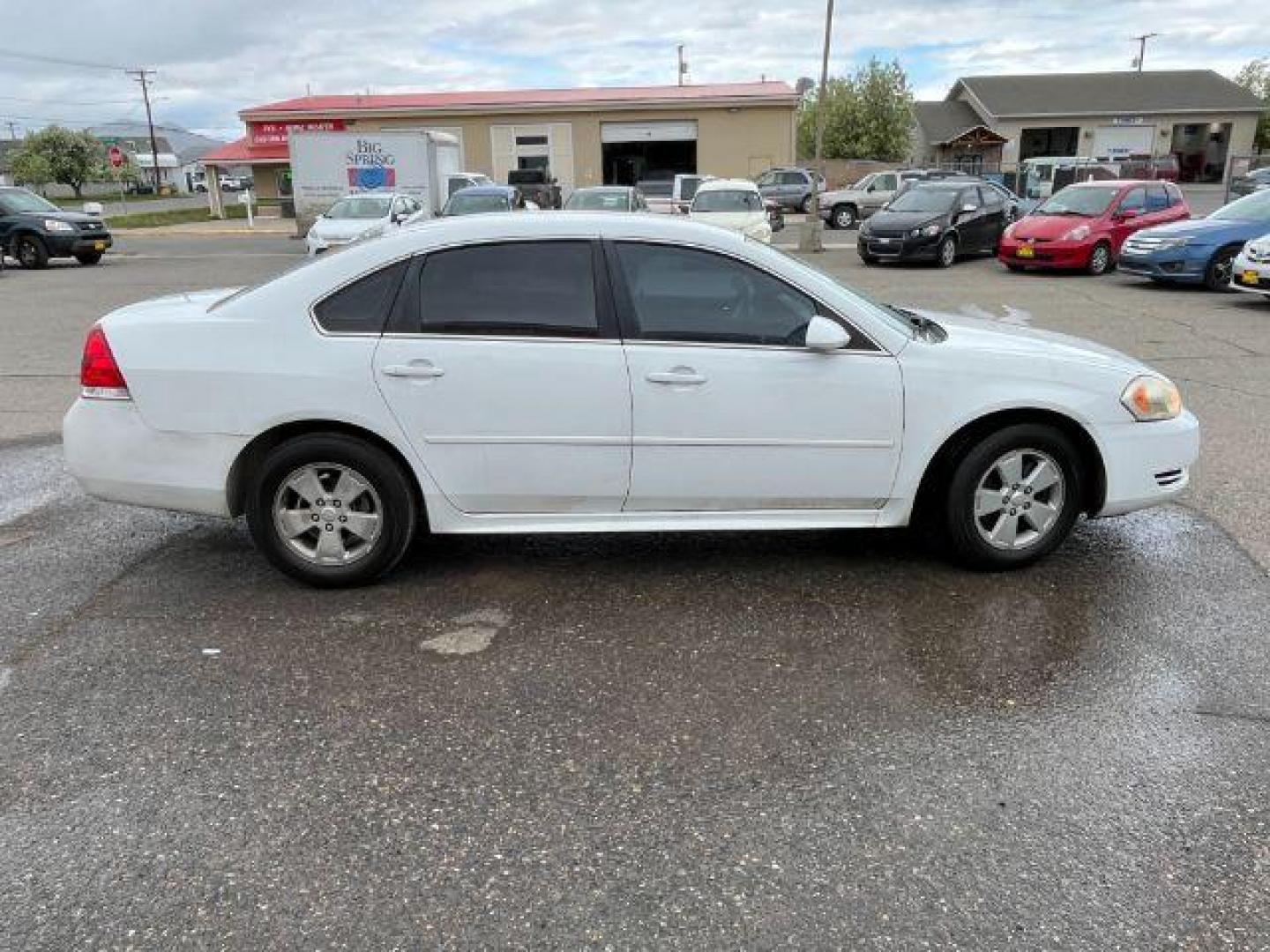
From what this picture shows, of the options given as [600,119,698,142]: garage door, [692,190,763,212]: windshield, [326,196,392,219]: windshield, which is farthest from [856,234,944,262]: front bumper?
[600,119,698,142]: garage door

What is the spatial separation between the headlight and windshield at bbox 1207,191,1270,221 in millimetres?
12444

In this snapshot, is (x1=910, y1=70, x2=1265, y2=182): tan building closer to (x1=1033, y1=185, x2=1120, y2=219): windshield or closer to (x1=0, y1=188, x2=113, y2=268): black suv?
(x1=1033, y1=185, x2=1120, y2=219): windshield

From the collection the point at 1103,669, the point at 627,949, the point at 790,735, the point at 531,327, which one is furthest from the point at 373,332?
the point at 1103,669

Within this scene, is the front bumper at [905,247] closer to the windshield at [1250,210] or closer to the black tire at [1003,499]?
the windshield at [1250,210]

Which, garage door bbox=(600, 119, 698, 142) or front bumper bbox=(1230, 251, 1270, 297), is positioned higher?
garage door bbox=(600, 119, 698, 142)

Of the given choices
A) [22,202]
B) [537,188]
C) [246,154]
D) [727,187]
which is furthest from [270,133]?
[727,187]

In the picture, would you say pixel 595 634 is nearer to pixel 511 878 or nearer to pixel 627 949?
pixel 511 878

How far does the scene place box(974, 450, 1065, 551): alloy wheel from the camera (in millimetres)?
4402

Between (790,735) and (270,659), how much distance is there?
195cm

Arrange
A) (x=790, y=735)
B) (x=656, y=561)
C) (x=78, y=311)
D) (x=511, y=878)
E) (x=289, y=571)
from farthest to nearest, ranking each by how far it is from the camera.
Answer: (x=78, y=311) < (x=656, y=561) < (x=289, y=571) < (x=790, y=735) < (x=511, y=878)

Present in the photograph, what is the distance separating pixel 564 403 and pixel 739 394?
719 millimetres

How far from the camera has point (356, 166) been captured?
28188 millimetres

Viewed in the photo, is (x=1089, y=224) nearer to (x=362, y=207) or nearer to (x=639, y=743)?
(x=362, y=207)

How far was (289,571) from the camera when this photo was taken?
4363 millimetres
